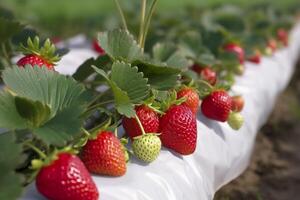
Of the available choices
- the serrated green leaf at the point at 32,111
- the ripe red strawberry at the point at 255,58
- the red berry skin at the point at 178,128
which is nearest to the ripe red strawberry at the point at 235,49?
the ripe red strawberry at the point at 255,58

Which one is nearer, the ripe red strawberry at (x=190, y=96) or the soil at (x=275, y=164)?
the ripe red strawberry at (x=190, y=96)

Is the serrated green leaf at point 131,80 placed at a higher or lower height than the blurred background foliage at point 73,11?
higher

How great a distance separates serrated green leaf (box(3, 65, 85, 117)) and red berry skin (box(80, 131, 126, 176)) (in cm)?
12

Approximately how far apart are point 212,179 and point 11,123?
984 millimetres

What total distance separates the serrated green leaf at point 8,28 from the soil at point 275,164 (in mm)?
1012

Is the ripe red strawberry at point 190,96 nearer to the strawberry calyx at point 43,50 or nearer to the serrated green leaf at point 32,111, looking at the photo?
the strawberry calyx at point 43,50

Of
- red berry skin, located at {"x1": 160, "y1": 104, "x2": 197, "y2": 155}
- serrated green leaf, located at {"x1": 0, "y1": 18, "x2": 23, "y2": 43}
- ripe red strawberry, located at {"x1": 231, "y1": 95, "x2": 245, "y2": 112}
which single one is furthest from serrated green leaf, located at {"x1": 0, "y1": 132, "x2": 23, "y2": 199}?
ripe red strawberry, located at {"x1": 231, "y1": 95, "x2": 245, "y2": 112}

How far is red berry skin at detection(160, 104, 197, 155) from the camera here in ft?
6.57

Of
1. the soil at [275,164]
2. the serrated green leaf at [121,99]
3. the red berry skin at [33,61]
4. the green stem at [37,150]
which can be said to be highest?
the red berry skin at [33,61]

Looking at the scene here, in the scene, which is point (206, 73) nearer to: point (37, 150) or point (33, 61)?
point (33, 61)

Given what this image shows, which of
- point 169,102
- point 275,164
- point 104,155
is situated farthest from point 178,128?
point 275,164

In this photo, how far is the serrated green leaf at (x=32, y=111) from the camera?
163 cm

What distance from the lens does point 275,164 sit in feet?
11.1

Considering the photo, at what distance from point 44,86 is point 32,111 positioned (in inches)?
5.3
